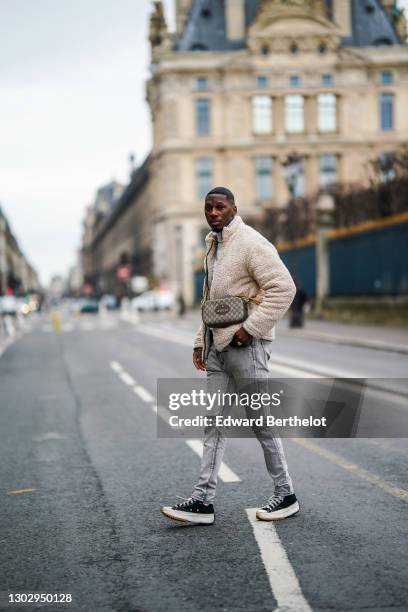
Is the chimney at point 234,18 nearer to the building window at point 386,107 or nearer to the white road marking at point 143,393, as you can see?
the building window at point 386,107

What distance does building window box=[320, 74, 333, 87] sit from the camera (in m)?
73.8

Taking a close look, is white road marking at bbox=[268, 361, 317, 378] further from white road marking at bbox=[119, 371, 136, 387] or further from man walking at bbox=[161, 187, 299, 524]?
man walking at bbox=[161, 187, 299, 524]

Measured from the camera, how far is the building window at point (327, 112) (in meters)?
74.5

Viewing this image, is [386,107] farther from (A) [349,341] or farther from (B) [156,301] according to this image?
(A) [349,341]

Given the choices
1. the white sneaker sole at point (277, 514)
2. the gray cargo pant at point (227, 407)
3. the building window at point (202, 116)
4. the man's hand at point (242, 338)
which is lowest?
the white sneaker sole at point (277, 514)

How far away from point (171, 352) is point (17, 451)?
13.1 metres

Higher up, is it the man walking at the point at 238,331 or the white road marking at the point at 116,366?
the man walking at the point at 238,331

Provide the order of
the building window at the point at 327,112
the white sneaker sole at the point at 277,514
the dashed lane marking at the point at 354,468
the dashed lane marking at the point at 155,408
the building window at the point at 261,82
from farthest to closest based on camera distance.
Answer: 1. the building window at the point at 327,112
2. the building window at the point at 261,82
3. the dashed lane marking at the point at 155,408
4. the dashed lane marking at the point at 354,468
5. the white sneaker sole at the point at 277,514

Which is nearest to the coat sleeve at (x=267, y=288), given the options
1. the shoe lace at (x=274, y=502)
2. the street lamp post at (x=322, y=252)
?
the shoe lace at (x=274, y=502)

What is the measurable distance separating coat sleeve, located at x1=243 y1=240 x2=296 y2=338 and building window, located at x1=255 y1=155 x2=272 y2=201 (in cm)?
6975

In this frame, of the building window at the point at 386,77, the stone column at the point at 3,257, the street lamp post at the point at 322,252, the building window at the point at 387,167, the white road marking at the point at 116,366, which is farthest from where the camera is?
the stone column at the point at 3,257

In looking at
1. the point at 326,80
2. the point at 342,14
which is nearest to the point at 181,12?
the point at 342,14

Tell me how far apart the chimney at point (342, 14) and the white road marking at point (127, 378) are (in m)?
65.4

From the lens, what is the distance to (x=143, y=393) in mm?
12242
